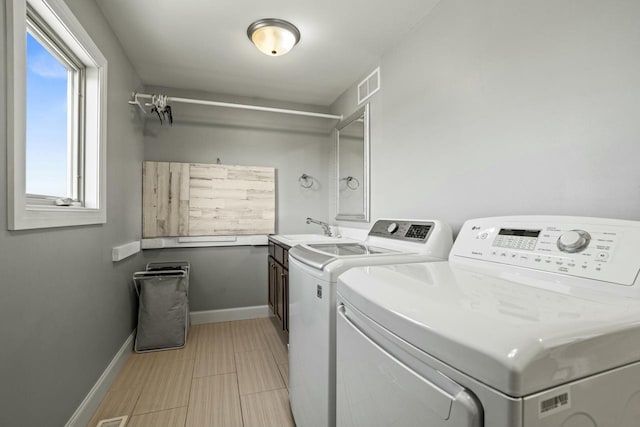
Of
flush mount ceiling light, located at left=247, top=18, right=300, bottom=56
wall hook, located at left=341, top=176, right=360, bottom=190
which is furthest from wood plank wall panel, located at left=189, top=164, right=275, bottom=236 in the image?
flush mount ceiling light, located at left=247, top=18, right=300, bottom=56

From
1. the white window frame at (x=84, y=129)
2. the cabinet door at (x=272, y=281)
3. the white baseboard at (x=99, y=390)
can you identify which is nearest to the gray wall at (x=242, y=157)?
the cabinet door at (x=272, y=281)

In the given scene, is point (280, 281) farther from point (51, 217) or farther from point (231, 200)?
point (51, 217)

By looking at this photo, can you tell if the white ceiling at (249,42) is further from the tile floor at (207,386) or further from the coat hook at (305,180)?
the tile floor at (207,386)

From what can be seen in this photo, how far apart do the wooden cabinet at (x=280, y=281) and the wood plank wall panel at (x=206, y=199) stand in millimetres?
424

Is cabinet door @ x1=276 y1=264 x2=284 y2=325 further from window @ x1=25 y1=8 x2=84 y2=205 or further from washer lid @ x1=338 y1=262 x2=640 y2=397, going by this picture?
washer lid @ x1=338 y1=262 x2=640 y2=397

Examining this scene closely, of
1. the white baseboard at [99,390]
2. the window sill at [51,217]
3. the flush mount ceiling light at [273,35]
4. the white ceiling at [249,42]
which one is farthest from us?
the flush mount ceiling light at [273,35]

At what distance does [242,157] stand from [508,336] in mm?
3013

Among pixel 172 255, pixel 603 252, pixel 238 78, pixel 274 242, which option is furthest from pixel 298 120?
pixel 603 252

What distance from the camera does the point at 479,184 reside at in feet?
4.76

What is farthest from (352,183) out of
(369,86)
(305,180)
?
(369,86)

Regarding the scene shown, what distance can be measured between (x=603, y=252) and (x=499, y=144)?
70cm

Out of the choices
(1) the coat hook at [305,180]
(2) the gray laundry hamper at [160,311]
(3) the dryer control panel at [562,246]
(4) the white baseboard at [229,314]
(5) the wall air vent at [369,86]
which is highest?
(5) the wall air vent at [369,86]

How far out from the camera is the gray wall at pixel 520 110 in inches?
37.4

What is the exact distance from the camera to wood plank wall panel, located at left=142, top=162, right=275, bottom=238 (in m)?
2.82
